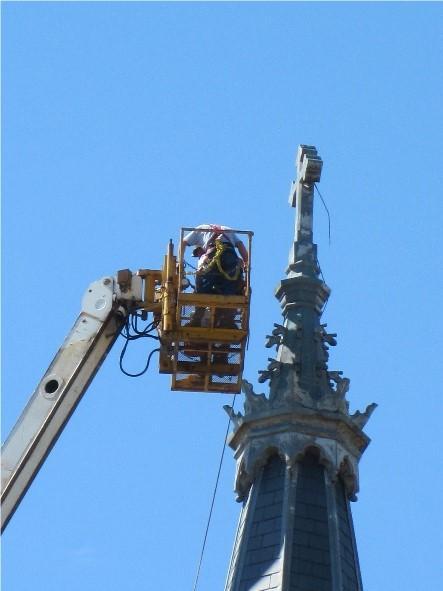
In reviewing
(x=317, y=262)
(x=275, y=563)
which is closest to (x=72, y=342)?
(x=275, y=563)

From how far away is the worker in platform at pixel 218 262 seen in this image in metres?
43.2

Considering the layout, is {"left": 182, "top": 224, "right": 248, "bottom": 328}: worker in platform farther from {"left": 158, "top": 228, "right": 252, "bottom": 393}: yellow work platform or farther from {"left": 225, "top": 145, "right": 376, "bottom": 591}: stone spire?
{"left": 225, "top": 145, "right": 376, "bottom": 591}: stone spire

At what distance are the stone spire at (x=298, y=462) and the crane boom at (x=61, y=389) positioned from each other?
15.9ft

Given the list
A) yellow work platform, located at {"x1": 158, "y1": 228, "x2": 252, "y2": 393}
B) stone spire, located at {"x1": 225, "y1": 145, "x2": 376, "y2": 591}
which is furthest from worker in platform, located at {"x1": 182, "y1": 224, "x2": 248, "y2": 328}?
stone spire, located at {"x1": 225, "y1": 145, "x2": 376, "y2": 591}

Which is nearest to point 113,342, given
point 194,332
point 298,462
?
point 194,332

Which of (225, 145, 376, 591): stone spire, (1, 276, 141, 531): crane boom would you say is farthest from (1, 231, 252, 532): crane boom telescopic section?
(225, 145, 376, 591): stone spire

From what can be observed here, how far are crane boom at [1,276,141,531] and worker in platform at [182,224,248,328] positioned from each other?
109cm

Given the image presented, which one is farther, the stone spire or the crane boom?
the stone spire

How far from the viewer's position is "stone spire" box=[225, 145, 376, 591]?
151 ft

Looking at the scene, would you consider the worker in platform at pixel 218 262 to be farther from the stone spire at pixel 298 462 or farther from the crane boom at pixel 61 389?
the stone spire at pixel 298 462

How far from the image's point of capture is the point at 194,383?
44.6 meters

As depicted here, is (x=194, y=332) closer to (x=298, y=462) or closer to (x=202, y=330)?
(x=202, y=330)

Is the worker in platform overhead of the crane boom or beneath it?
overhead

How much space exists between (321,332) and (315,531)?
4.66m
